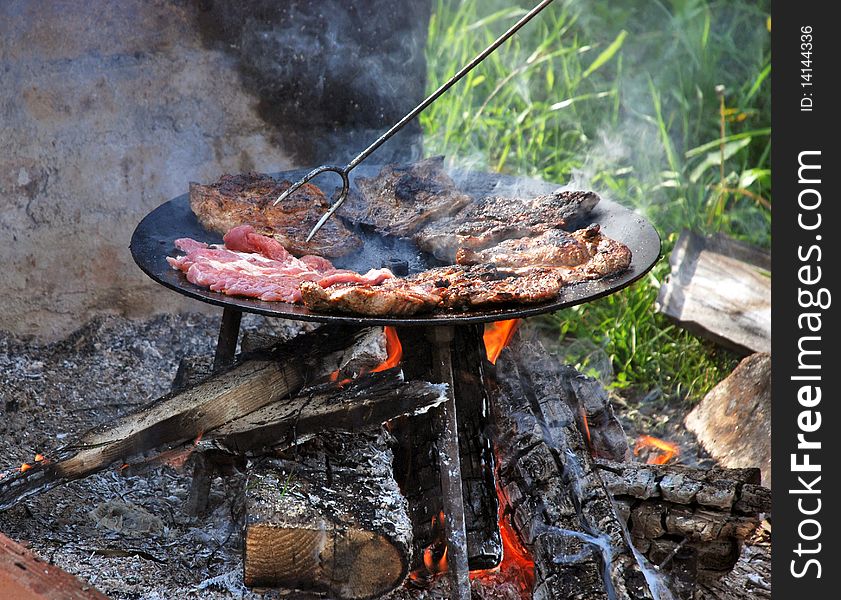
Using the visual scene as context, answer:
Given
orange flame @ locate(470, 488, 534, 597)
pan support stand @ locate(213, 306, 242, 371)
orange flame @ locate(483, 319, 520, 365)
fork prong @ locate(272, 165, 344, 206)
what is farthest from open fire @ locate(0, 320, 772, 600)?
fork prong @ locate(272, 165, 344, 206)

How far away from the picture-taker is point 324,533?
2377 millimetres

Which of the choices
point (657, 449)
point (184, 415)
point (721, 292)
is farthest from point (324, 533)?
point (721, 292)

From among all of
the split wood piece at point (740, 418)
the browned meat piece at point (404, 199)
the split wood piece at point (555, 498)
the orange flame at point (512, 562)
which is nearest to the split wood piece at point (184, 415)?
the browned meat piece at point (404, 199)

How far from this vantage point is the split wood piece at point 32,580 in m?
2.14

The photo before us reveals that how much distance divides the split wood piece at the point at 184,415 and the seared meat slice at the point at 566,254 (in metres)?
0.65

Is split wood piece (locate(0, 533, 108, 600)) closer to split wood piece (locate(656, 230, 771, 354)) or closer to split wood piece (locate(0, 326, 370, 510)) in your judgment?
split wood piece (locate(0, 326, 370, 510))

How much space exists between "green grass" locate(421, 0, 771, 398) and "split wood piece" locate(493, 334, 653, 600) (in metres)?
1.74

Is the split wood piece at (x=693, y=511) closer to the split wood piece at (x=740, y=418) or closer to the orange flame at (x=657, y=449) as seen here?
the split wood piece at (x=740, y=418)

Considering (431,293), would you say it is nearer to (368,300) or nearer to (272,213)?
(368,300)

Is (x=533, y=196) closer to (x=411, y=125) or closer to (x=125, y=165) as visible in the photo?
(x=411, y=125)

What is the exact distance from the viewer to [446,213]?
3348 millimetres

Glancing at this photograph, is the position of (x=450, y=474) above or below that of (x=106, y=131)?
below

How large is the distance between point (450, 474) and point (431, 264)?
2.63ft
